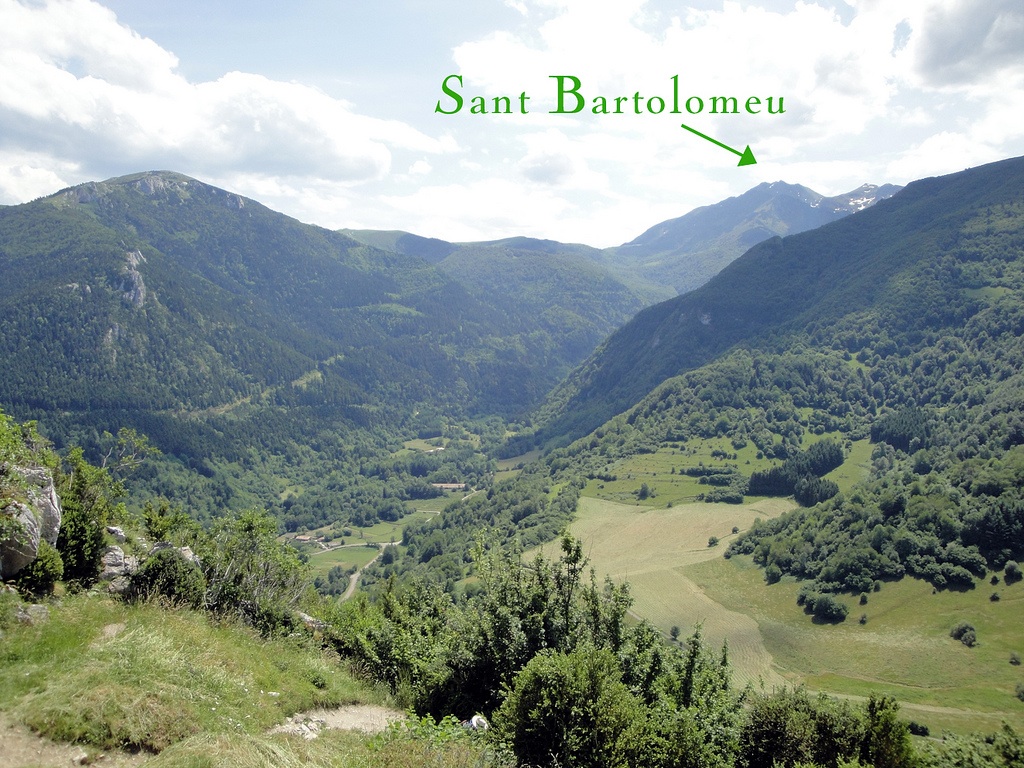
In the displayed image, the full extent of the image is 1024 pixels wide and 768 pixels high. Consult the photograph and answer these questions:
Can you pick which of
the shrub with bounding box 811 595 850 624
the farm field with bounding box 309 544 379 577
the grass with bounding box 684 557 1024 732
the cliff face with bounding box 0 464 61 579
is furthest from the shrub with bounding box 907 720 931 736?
the farm field with bounding box 309 544 379 577

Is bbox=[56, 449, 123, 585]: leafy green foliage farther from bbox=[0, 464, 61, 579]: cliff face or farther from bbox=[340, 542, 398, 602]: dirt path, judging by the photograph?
bbox=[340, 542, 398, 602]: dirt path

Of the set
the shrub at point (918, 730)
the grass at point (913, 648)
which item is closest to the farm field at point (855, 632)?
the grass at point (913, 648)

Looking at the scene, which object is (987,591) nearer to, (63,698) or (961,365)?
(63,698)

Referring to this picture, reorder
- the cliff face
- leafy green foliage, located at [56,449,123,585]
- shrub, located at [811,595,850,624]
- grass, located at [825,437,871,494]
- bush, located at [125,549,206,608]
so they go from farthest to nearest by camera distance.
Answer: grass, located at [825,437,871,494] < shrub, located at [811,595,850,624] < leafy green foliage, located at [56,449,123,585] < bush, located at [125,549,206,608] < the cliff face

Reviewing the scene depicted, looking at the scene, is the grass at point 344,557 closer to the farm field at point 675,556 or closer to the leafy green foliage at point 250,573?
the farm field at point 675,556

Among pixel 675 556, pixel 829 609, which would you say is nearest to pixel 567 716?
pixel 829 609
